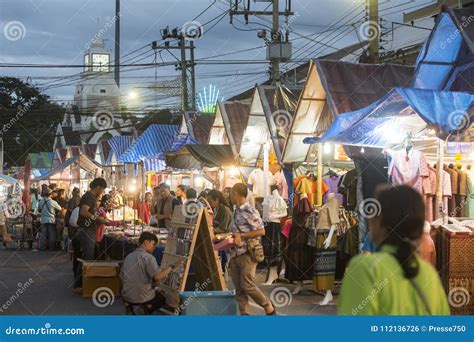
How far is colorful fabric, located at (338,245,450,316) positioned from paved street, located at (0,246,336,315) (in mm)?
7090

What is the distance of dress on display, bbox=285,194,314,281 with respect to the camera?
12.8 meters

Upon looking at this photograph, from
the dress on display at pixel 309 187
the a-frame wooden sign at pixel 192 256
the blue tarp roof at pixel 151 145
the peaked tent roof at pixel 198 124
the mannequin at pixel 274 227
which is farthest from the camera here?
the peaked tent roof at pixel 198 124

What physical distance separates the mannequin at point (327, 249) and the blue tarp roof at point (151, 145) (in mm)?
11632

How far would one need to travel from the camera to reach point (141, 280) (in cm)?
947

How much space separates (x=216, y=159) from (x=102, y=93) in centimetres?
5113

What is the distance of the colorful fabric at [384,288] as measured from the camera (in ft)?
11.2

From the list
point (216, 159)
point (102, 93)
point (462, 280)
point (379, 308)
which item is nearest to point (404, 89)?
point (462, 280)

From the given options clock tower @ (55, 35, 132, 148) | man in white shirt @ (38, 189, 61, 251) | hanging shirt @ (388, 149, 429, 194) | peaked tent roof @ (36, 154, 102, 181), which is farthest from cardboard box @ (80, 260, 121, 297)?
clock tower @ (55, 35, 132, 148)

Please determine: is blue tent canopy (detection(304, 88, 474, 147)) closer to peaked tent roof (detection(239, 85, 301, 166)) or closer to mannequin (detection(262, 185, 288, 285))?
mannequin (detection(262, 185, 288, 285))

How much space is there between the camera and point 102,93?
6769 cm

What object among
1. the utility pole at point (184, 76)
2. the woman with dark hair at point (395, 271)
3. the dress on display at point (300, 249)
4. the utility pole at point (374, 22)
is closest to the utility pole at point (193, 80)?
the utility pole at point (184, 76)

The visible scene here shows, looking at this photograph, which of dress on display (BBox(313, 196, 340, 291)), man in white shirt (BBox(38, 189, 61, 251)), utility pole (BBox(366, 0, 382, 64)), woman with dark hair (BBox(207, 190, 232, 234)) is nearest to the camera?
dress on display (BBox(313, 196, 340, 291))

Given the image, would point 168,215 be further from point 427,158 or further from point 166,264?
point 427,158

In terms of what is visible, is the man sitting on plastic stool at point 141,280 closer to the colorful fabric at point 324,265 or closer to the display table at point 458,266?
the colorful fabric at point 324,265
